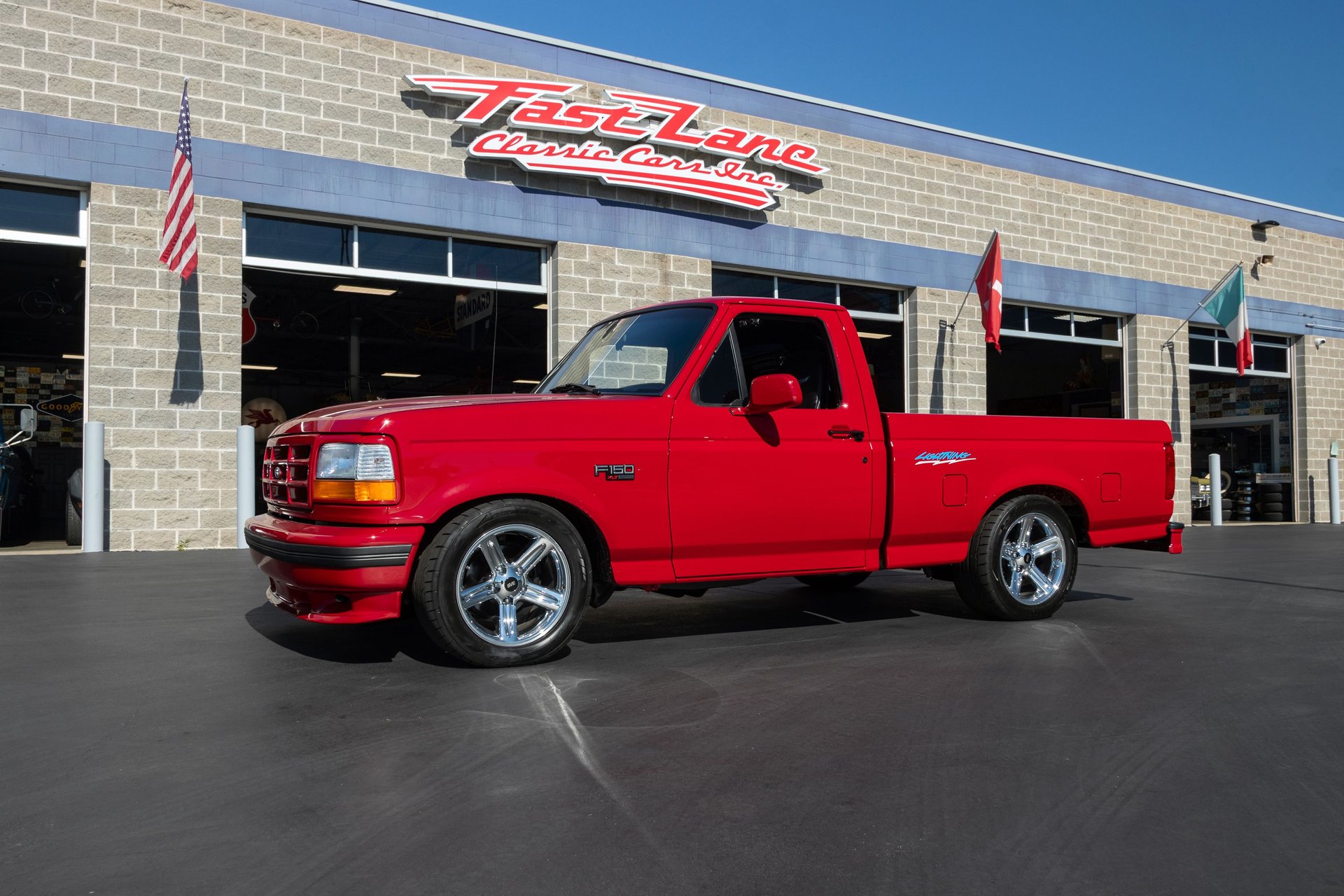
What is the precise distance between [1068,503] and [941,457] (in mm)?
1355

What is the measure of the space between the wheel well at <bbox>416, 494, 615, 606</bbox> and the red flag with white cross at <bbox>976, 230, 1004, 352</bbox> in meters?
13.1

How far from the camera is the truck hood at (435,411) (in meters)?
4.89

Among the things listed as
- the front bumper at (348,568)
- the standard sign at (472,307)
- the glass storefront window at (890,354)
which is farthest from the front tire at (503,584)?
the glass storefront window at (890,354)

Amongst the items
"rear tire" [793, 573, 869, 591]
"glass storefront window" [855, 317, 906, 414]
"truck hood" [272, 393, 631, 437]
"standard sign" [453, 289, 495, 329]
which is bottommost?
"rear tire" [793, 573, 869, 591]

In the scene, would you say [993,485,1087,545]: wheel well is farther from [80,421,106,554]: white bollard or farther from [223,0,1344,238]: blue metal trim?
[223,0,1344,238]: blue metal trim

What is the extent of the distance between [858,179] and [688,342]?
40.3 ft

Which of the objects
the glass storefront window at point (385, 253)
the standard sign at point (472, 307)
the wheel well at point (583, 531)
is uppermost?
the glass storefront window at point (385, 253)

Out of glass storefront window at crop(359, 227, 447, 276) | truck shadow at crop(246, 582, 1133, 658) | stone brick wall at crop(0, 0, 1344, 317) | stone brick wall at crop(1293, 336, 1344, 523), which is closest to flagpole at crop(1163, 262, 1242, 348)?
stone brick wall at crop(0, 0, 1344, 317)

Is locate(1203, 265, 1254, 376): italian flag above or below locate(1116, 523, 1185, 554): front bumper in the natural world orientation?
above

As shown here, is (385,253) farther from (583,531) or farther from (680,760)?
(680,760)

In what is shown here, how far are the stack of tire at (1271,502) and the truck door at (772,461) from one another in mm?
19886

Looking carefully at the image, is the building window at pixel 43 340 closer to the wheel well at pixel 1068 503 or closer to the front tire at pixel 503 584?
the front tire at pixel 503 584

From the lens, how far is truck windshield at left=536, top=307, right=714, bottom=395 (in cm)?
584

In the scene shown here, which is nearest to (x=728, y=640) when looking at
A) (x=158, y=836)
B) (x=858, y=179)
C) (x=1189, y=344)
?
(x=158, y=836)
